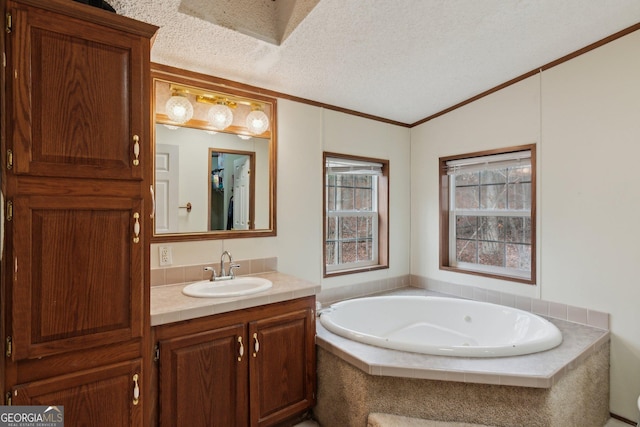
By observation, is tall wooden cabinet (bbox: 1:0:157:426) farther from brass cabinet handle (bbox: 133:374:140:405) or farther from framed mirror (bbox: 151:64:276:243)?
framed mirror (bbox: 151:64:276:243)

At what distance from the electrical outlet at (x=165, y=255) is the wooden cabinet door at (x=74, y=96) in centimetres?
82

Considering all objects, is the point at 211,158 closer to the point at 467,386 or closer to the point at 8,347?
the point at 8,347

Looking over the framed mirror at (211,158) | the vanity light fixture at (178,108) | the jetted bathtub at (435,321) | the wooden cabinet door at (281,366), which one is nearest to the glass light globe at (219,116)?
the framed mirror at (211,158)

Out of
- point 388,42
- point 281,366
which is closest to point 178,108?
point 388,42

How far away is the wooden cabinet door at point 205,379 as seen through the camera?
5.26 ft

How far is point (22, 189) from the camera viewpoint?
1.19 m

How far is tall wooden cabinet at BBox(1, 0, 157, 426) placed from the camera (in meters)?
1.18

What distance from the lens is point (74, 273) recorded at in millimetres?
1276

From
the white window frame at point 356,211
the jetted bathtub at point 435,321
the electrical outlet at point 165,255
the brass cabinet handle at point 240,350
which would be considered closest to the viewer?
the brass cabinet handle at point 240,350

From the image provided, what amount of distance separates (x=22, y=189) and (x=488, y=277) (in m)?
3.08

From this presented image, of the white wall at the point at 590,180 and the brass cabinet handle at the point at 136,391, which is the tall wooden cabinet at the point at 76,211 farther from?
the white wall at the point at 590,180

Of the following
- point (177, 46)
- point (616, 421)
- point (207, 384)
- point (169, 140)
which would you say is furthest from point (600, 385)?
point (177, 46)

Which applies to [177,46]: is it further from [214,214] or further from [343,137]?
[343,137]

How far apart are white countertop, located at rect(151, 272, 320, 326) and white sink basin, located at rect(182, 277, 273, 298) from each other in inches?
1.5
